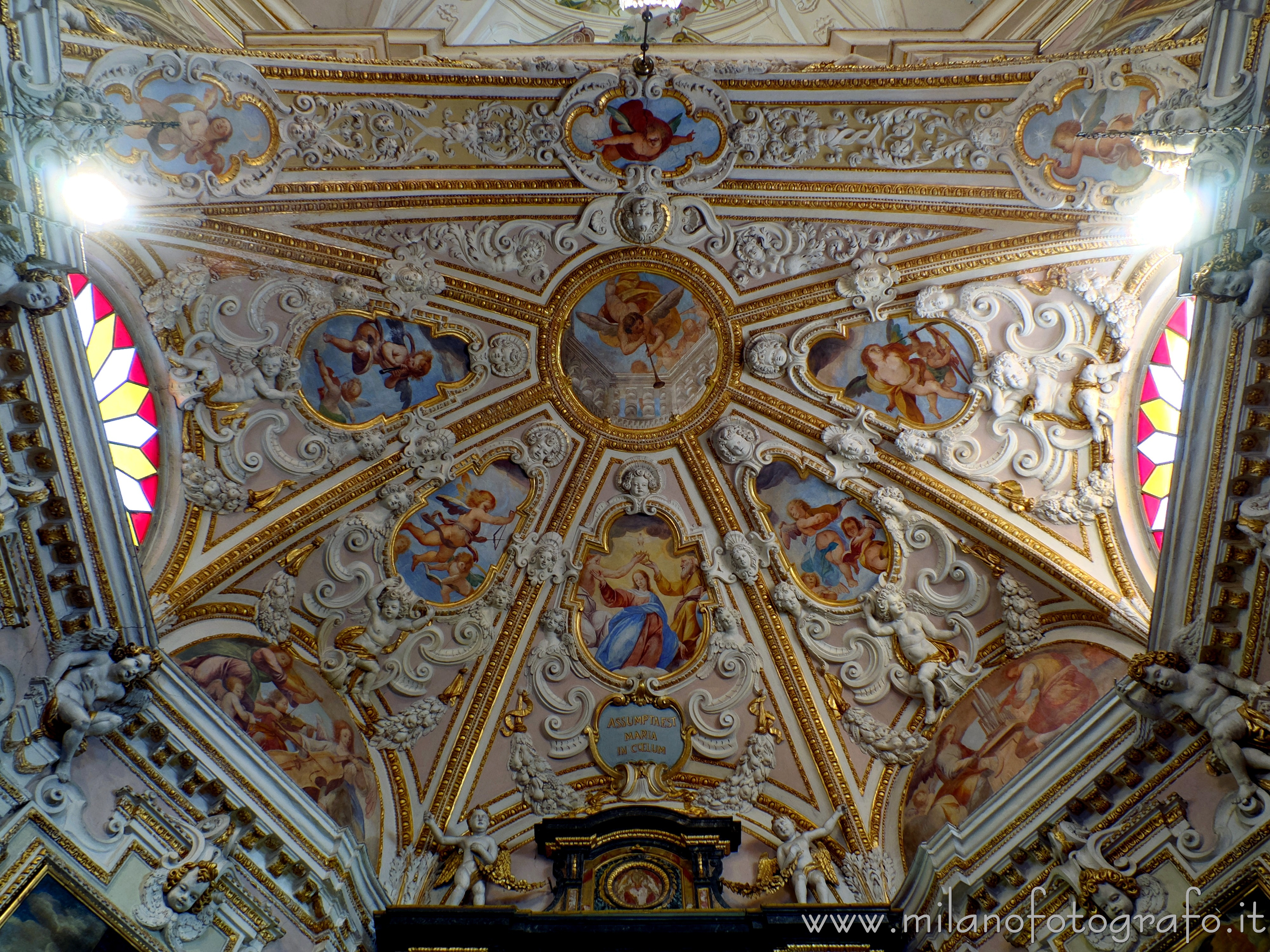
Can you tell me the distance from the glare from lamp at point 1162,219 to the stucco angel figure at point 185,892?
34.6 ft

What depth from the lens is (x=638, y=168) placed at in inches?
512

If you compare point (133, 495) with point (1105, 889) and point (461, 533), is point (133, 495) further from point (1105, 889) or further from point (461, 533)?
point (1105, 889)

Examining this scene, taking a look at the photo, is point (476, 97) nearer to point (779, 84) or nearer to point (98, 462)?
point (779, 84)

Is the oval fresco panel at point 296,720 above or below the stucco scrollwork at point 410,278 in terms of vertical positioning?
below

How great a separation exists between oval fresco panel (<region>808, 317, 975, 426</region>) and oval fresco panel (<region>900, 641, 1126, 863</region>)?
10.1 ft

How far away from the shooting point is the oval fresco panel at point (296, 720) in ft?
39.9

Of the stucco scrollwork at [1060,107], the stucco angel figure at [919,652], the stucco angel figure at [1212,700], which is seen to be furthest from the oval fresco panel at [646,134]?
the stucco angel figure at [1212,700]

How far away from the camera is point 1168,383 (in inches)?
495

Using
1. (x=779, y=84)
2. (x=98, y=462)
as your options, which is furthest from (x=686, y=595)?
(x=98, y=462)

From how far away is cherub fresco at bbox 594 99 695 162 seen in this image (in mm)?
12508

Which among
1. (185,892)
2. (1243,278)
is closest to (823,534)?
(1243,278)

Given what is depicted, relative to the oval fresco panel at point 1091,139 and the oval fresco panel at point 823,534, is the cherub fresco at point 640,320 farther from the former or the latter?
the oval fresco panel at point 1091,139

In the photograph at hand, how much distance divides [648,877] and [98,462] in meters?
7.18

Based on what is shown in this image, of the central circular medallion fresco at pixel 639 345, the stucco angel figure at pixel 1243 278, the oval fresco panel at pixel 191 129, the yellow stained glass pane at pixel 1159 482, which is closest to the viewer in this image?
the stucco angel figure at pixel 1243 278
